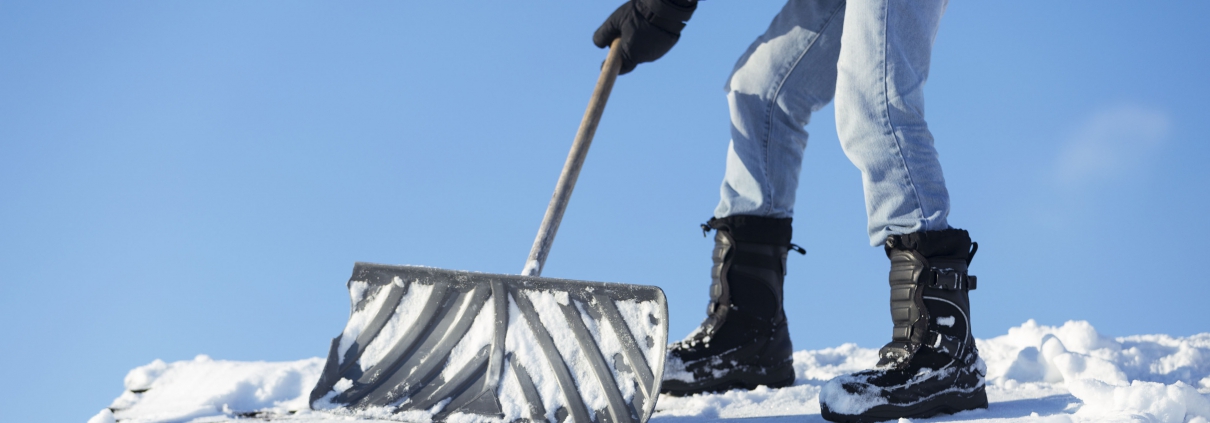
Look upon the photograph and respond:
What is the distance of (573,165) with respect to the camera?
2244 mm

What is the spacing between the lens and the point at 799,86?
2326mm

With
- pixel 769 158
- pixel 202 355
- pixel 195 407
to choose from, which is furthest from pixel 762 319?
pixel 202 355

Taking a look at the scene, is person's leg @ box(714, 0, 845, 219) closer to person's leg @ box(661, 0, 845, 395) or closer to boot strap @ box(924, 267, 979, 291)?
person's leg @ box(661, 0, 845, 395)

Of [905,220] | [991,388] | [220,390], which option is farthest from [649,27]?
[220,390]

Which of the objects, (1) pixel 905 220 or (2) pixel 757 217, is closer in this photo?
(1) pixel 905 220

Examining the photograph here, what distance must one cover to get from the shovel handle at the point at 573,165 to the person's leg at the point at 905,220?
76cm

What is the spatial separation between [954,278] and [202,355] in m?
2.86

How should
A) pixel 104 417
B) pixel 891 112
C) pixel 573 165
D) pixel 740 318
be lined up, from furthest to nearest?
pixel 740 318 → pixel 573 165 → pixel 104 417 → pixel 891 112

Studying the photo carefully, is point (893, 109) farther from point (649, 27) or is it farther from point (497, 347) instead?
point (497, 347)

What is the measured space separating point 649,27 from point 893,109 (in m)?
0.91

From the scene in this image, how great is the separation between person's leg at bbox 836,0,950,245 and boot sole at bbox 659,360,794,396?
72 cm

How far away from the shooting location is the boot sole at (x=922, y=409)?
5.87ft

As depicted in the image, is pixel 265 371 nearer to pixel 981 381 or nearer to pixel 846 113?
pixel 846 113

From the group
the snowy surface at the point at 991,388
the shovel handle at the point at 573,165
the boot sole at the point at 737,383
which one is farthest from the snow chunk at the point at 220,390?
the boot sole at the point at 737,383
